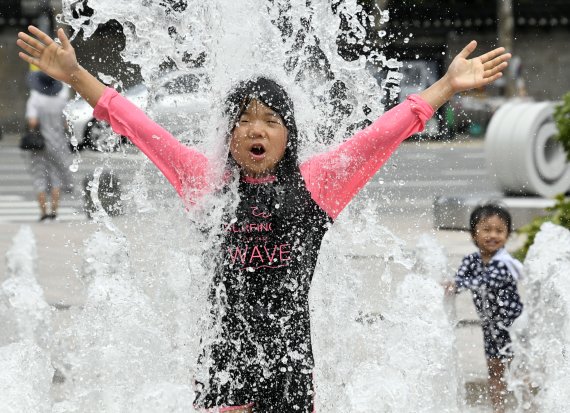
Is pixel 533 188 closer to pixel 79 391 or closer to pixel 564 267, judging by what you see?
pixel 564 267

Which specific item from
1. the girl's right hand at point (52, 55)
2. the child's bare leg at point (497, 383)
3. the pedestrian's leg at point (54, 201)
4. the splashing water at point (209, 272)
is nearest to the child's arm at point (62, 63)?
the girl's right hand at point (52, 55)

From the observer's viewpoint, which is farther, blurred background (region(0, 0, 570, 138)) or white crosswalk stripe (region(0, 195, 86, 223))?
blurred background (region(0, 0, 570, 138))

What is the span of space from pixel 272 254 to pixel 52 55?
0.91 metres

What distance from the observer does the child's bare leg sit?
5.37m

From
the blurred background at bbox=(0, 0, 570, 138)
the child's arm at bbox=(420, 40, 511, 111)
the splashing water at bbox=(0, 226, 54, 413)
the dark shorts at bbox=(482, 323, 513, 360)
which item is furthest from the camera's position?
the blurred background at bbox=(0, 0, 570, 138)

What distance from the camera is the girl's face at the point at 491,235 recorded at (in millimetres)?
5477

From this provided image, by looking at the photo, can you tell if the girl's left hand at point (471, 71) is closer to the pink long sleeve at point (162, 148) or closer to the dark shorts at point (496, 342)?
the pink long sleeve at point (162, 148)

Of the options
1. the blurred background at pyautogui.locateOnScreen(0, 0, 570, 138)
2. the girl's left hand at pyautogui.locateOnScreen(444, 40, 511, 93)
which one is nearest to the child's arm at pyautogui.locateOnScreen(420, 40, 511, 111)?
the girl's left hand at pyautogui.locateOnScreen(444, 40, 511, 93)

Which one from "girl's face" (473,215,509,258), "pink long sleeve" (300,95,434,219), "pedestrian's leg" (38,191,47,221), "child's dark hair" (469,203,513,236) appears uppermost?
"pedestrian's leg" (38,191,47,221)

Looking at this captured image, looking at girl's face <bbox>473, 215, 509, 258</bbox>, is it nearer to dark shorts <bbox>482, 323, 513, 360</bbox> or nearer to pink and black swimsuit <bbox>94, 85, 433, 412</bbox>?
dark shorts <bbox>482, 323, 513, 360</bbox>

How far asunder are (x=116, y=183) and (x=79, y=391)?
19.3 feet

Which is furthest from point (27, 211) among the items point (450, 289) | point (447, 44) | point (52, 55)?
point (447, 44)

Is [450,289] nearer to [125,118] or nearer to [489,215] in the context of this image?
[489,215]

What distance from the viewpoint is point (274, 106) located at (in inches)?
134
